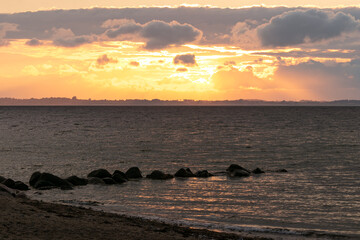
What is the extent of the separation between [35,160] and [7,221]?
2867 cm

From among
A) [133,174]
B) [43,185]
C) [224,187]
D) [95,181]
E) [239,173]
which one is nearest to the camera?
[43,185]

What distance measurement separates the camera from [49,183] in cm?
2778

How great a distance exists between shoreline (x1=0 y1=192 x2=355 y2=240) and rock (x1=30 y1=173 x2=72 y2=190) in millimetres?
8224

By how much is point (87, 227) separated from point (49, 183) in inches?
506

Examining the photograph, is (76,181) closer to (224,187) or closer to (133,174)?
(133,174)

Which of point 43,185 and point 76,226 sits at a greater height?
point 76,226

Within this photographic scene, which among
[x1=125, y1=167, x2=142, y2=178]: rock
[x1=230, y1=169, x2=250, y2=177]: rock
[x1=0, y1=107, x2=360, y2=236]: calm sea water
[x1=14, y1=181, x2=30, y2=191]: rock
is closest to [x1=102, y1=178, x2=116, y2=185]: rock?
[x1=0, y1=107, x2=360, y2=236]: calm sea water

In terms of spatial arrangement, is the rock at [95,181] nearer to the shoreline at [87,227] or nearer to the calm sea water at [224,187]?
the calm sea water at [224,187]

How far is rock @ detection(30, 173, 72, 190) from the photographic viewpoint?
2752cm


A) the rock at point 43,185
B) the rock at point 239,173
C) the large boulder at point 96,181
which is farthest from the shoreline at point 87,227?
the rock at point 239,173

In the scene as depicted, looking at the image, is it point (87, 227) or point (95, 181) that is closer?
point (87, 227)

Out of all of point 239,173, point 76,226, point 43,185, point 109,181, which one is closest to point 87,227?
point 76,226

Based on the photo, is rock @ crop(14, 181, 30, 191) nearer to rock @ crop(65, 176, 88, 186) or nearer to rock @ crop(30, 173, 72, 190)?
rock @ crop(30, 173, 72, 190)

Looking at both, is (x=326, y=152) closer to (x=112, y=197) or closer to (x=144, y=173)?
(x=144, y=173)
